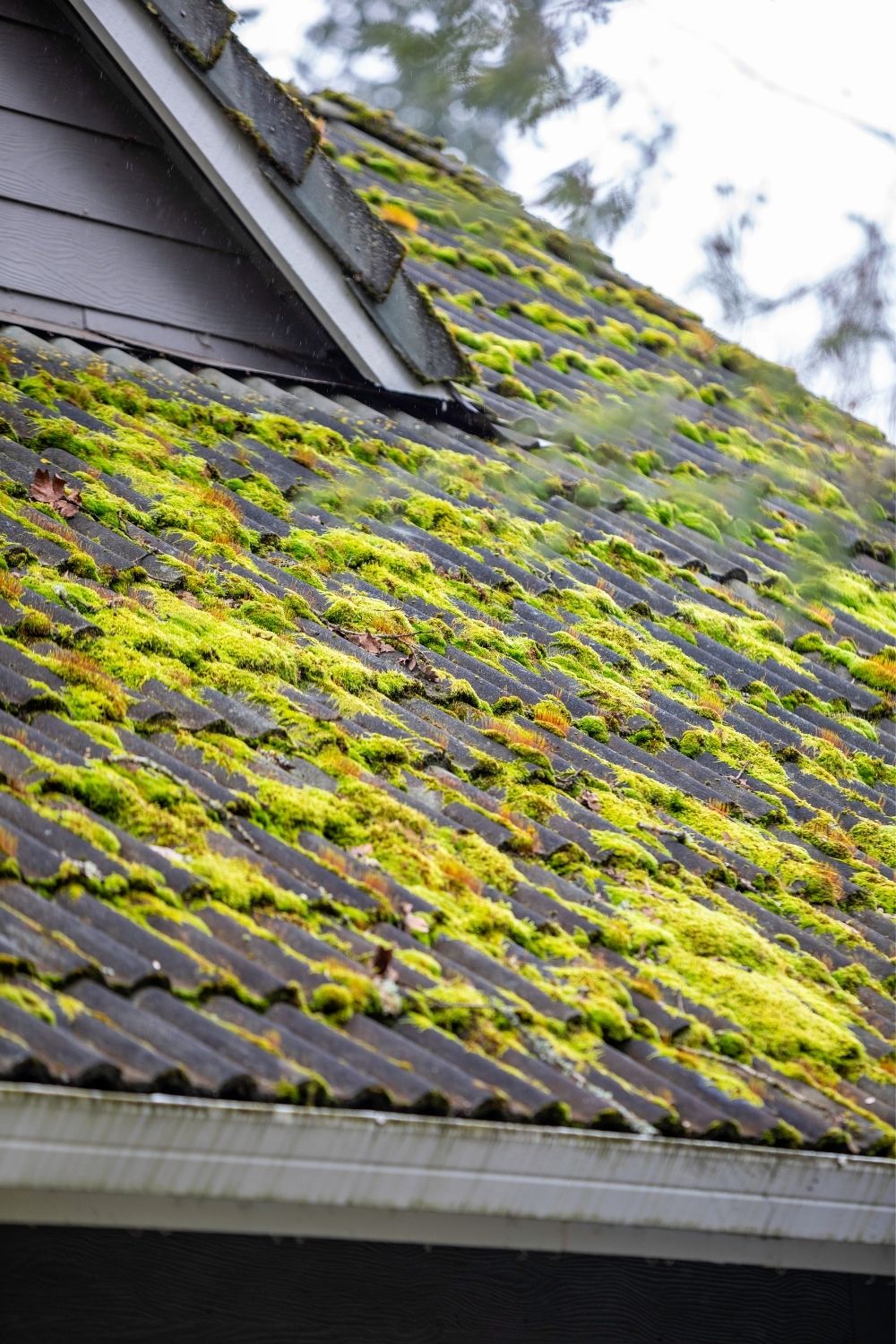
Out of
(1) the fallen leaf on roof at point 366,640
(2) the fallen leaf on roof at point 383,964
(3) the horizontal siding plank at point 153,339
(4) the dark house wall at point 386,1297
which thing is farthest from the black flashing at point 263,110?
(4) the dark house wall at point 386,1297

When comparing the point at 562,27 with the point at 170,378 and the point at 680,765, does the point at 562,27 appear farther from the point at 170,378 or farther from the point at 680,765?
the point at 170,378

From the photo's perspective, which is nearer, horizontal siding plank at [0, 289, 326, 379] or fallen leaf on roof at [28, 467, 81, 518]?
fallen leaf on roof at [28, 467, 81, 518]

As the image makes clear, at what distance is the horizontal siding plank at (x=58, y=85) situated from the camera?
5.21 m

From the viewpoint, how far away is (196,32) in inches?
208

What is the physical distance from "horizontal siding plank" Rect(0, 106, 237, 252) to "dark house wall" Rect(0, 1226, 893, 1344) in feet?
12.9

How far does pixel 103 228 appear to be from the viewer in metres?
5.43

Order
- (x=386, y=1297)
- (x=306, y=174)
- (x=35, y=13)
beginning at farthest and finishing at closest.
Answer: (x=306, y=174) < (x=35, y=13) < (x=386, y=1297)

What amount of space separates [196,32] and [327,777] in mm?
3459

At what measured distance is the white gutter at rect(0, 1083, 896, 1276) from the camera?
6.76 ft

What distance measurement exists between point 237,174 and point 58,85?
75cm

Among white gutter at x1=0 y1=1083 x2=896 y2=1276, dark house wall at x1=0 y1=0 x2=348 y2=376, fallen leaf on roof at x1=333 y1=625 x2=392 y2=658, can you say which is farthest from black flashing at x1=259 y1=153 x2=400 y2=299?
white gutter at x1=0 y1=1083 x2=896 y2=1276

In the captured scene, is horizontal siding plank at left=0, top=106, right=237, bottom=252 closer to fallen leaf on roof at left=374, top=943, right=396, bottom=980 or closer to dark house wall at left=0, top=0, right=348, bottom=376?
dark house wall at left=0, top=0, right=348, bottom=376

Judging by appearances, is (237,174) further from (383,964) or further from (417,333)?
(383,964)

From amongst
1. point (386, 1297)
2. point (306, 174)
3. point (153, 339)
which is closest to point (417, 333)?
point (306, 174)
